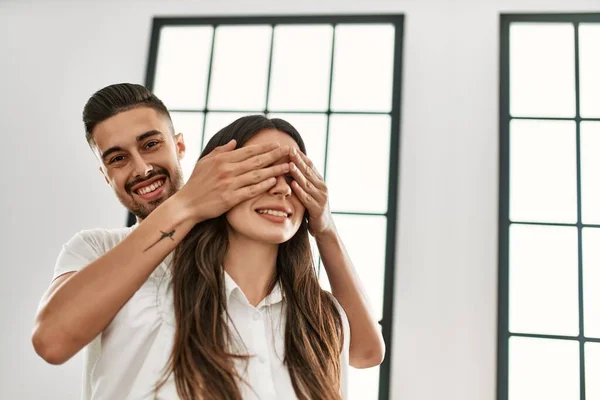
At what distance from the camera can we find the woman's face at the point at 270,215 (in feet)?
5.16

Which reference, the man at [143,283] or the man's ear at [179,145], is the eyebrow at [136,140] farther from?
the man at [143,283]

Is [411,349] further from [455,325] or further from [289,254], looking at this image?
[289,254]

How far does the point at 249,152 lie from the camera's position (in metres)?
1.55

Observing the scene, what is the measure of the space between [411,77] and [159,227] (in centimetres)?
231

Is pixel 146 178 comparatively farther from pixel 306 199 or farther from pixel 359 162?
pixel 359 162

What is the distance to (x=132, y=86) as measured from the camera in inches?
87.8

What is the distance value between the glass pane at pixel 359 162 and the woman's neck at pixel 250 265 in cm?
189

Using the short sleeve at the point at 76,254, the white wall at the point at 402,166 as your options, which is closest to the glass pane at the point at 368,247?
the white wall at the point at 402,166

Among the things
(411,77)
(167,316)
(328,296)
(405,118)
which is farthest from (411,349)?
(167,316)

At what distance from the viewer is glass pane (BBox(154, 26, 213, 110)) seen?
12.7 ft
